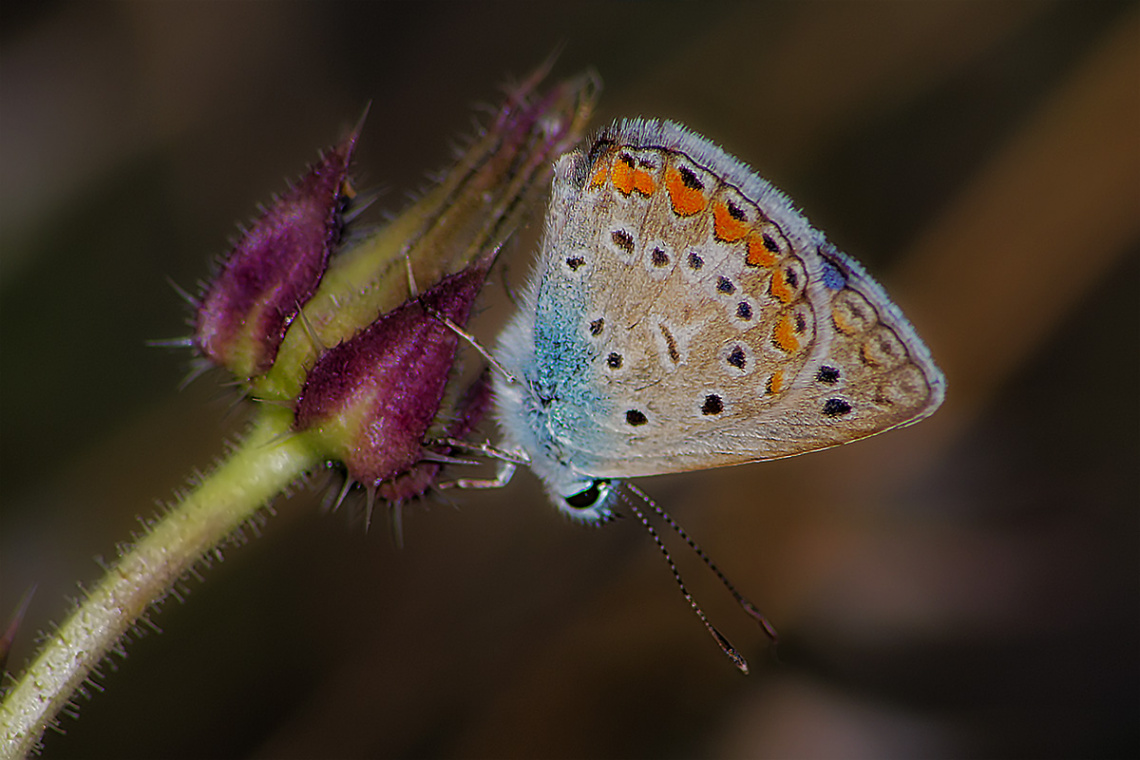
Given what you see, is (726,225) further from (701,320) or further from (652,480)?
(652,480)

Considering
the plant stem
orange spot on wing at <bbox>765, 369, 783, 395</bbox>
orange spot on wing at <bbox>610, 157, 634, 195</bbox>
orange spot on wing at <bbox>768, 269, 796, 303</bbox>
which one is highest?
orange spot on wing at <bbox>768, 269, 796, 303</bbox>

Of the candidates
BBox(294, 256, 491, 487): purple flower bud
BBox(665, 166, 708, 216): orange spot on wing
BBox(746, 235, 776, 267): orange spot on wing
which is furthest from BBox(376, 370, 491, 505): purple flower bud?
BBox(746, 235, 776, 267): orange spot on wing

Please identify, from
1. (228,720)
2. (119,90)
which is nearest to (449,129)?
(119,90)

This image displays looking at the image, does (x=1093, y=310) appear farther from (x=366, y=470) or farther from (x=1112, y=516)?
(x=366, y=470)

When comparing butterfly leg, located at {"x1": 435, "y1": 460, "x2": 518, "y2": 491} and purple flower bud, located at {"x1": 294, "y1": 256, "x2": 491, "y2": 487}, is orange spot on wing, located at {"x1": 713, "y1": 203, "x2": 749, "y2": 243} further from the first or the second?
butterfly leg, located at {"x1": 435, "y1": 460, "x2": 518, "y2": 491}

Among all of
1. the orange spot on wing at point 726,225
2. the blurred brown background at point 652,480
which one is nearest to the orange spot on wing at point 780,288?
the orange spot on wing at point 726,225
